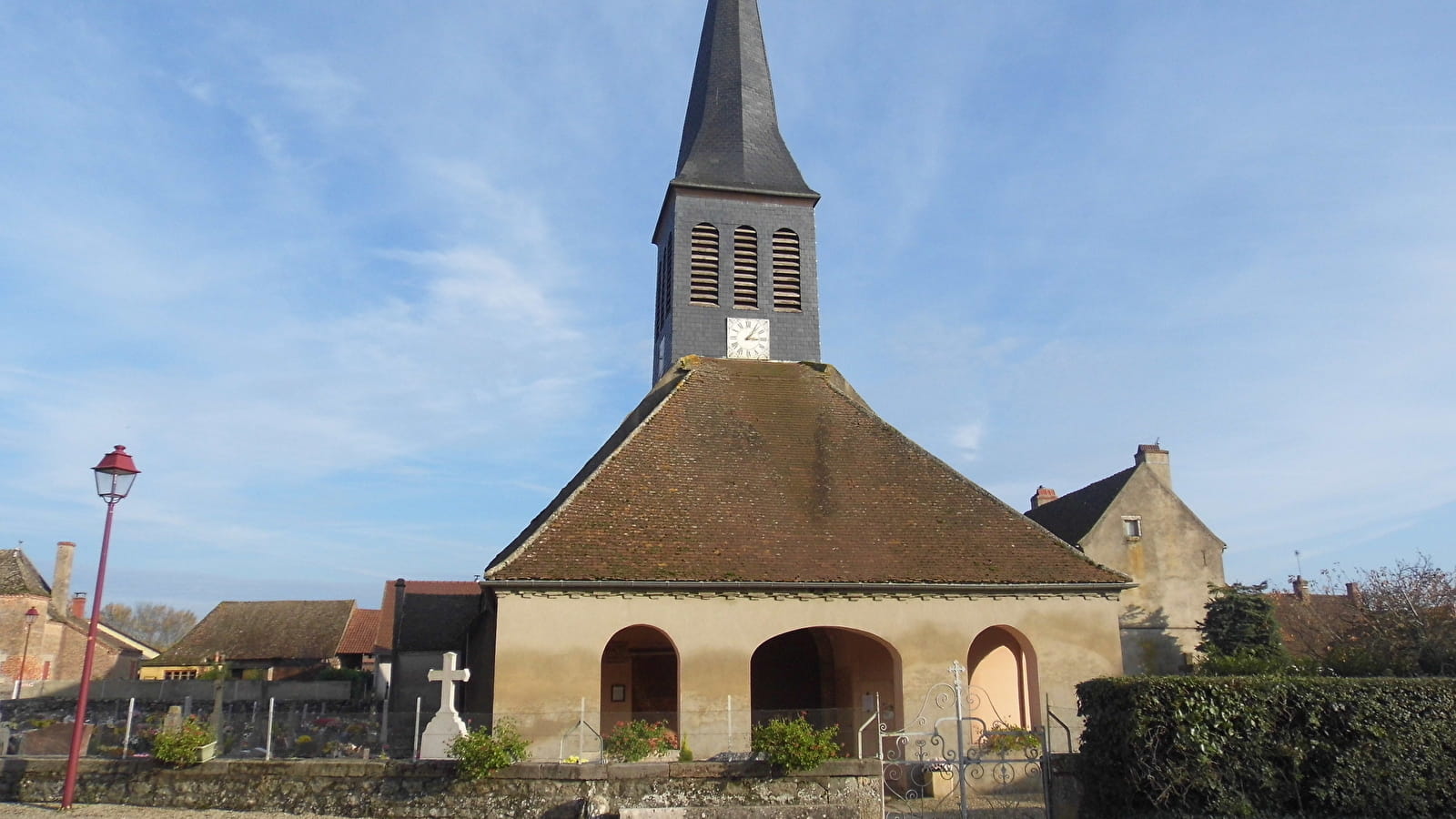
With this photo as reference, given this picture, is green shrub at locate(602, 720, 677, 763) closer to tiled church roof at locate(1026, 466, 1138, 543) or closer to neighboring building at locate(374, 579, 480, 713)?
neighboring building at locate(374, 579, 480, 713)

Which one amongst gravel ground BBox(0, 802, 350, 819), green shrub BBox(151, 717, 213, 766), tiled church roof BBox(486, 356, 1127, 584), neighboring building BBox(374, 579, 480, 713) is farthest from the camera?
neighboring building BBox(374, 579, 480, 713)

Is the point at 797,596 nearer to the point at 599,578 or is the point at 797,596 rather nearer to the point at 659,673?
the point at 599,578

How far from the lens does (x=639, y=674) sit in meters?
20.0

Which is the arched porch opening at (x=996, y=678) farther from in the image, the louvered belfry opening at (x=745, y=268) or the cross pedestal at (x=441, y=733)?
the cross pedestal at (x=441, y=733)

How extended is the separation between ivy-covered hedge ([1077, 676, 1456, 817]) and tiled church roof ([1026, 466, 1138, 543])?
19570mm

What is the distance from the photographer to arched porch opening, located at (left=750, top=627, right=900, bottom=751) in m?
19.1

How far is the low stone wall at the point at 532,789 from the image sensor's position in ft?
39.3

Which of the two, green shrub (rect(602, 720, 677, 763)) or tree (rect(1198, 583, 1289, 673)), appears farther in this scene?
tree (rect(1198, 583, 1289, 673))

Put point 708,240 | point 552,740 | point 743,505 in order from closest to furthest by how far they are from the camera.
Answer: point 552,740 → point 743,505 → point 708,240

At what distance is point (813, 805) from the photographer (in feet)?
39.0

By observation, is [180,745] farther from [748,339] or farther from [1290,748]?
[748,339]

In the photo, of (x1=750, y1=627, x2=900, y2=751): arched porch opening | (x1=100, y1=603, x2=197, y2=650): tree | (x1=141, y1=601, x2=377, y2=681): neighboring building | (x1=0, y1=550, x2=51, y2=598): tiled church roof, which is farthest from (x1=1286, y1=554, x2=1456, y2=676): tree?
(x1=100, y1=603, x2=197, y2=650): tree

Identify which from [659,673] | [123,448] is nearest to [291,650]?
[659,673]

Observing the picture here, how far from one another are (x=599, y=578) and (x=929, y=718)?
A: 586cm
